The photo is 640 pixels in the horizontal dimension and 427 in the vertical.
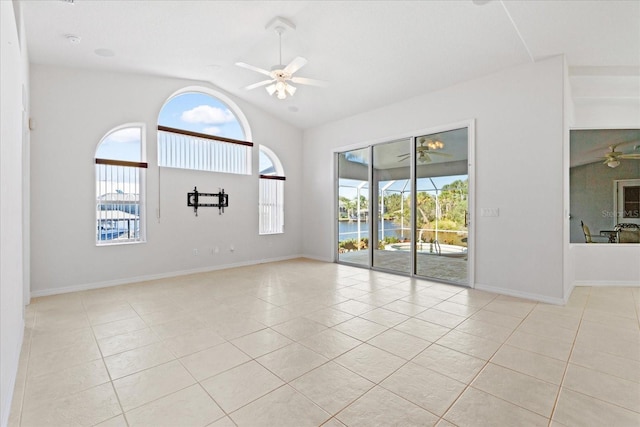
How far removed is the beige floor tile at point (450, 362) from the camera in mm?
2320

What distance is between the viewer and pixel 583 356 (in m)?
2.60

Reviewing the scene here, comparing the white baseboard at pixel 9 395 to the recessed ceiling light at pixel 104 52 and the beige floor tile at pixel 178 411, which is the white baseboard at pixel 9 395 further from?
the recessed ceiling light at pixel 104 52

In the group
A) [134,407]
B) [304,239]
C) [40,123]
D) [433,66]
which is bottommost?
[134,407]

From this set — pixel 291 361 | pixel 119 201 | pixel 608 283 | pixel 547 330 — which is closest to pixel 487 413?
pixel 291 361

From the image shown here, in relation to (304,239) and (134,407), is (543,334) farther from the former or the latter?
(304,239)

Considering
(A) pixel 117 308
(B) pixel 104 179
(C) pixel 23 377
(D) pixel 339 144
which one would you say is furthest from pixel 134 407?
(D) pixel 339 144

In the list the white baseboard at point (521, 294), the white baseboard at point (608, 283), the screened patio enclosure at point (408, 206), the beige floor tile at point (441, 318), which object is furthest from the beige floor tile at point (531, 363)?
the white baseboard at point (608, 283)

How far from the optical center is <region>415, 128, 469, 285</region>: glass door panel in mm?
4949

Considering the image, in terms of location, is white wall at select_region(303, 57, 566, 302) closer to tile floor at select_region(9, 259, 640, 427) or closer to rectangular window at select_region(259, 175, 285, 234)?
tile floor at select_region(9, 259, 640, 427)

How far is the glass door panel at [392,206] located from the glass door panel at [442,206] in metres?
0.21

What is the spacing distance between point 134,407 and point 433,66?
500 cm

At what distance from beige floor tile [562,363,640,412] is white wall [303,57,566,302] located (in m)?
1.90

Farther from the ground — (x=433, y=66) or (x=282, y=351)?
(x=433, y=66)

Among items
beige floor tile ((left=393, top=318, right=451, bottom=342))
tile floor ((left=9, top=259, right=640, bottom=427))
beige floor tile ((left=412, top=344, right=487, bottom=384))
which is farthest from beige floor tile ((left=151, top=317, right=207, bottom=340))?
beige floor tile ((left=412, top=344, right=487, bottom=384))
